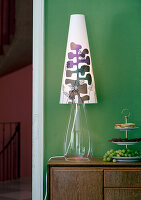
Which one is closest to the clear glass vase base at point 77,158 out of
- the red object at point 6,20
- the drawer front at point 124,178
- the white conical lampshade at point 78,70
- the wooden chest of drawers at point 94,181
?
the wooden chest of drawers at point 94,181

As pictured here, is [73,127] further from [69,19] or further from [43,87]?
[69,19]

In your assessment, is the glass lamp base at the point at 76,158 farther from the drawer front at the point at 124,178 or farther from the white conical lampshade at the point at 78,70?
the white conical lampshade at the point at 78,70

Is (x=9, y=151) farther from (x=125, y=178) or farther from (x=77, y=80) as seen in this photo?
(x=125, y=178)

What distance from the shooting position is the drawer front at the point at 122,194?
259cm

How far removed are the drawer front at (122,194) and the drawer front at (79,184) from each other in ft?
0.17

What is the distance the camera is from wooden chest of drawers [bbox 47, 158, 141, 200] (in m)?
2.60

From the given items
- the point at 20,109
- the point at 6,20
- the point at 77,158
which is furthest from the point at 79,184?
the point at 20,109

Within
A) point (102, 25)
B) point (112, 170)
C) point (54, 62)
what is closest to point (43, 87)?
point (54, 62)

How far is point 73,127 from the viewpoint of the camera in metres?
2.93

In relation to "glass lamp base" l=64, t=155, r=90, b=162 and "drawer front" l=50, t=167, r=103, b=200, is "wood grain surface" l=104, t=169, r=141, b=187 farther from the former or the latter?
"glass lamp base" l=64, t=155, r=90, b=162

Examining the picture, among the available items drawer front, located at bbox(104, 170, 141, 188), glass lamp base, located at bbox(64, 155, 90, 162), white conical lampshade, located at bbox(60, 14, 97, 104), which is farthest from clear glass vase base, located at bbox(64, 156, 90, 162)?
white conical lampshade, located at bbox(60, 14, 97, 104)

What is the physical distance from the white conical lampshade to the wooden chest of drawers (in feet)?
1.70

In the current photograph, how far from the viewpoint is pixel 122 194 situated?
2598 millimetres

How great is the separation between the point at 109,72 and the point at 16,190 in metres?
2.99
